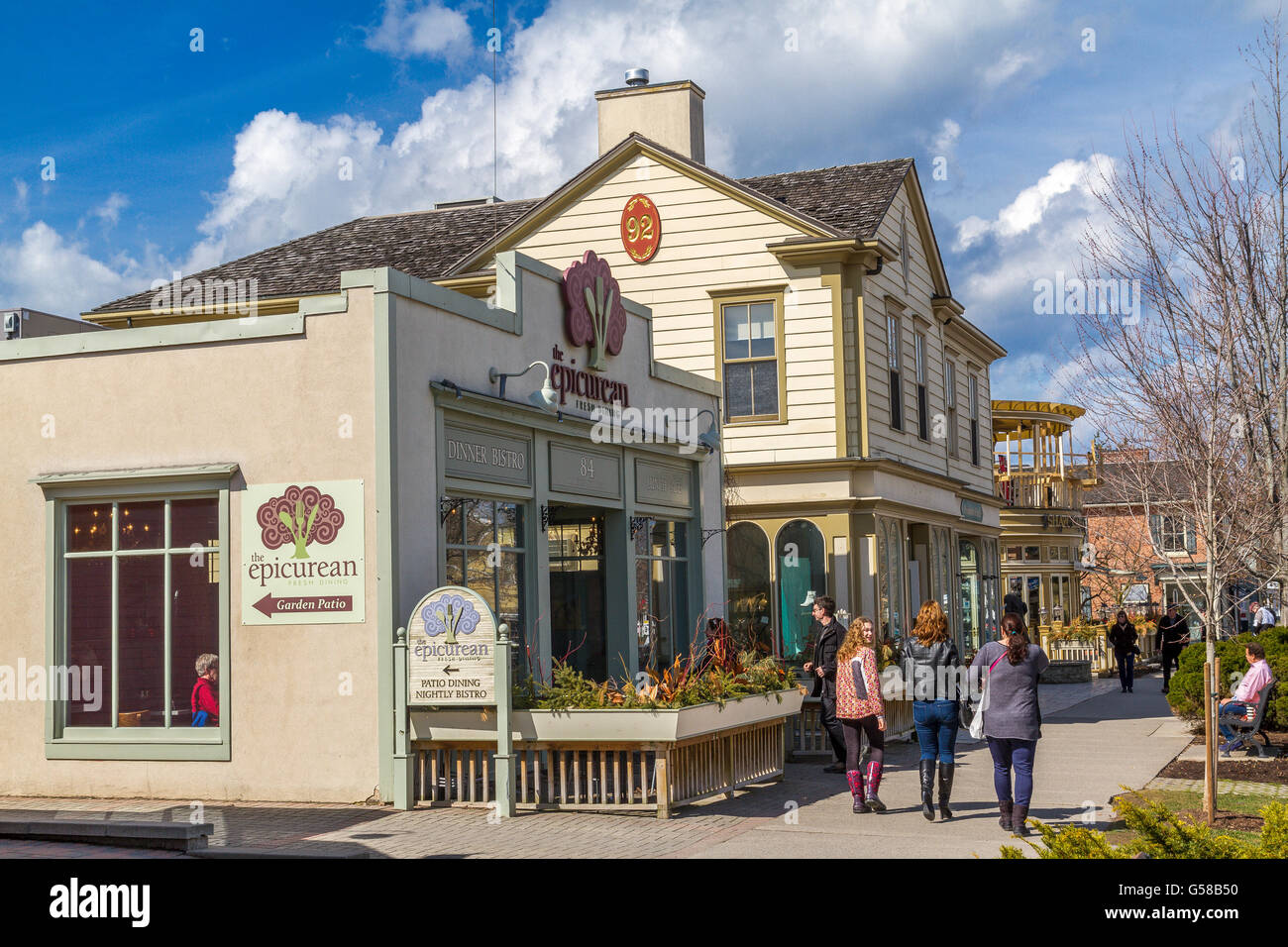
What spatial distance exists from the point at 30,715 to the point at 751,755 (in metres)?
6.95

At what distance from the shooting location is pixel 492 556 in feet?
46.8

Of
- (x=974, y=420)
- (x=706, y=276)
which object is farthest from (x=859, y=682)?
(x=974, y=420)

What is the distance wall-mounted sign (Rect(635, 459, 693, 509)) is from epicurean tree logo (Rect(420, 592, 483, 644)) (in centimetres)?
592

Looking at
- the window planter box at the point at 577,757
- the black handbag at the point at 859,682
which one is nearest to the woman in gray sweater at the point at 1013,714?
the black handbag at the point at 859,682

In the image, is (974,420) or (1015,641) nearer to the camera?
(1015,641)

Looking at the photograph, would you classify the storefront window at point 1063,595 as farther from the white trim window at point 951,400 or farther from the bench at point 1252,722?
A: the bench at point 1252,722

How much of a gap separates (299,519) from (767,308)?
1188 centimetres

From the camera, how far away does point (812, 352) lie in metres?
22.7

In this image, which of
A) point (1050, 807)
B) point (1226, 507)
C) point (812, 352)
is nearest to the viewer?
point (1050, 807)

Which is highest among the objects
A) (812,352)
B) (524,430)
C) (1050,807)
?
(812,352)

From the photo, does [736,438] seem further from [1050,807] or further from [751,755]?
[1050,807]

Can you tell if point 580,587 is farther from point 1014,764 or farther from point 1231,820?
point 1231,820

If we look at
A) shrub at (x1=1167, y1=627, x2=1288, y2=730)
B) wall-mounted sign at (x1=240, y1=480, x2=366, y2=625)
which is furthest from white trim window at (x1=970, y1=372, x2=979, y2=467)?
wall-mounted sign at (x1=240, y1=480, x2=366, y2=625)

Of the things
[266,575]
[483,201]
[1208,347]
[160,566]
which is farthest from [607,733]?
[483,201]
